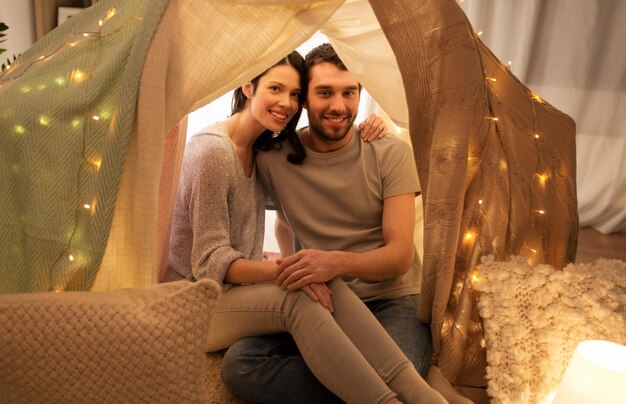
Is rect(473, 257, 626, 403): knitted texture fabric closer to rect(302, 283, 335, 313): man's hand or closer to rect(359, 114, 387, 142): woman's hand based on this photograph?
rect(302, 283, 335, 313): man's hand

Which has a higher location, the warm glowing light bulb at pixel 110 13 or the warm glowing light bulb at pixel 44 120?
the warm glowing light bulb at pixel 110 13

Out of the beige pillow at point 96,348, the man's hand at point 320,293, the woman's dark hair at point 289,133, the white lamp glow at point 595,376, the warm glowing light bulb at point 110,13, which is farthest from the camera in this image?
the woman's dark hair at point 289,133

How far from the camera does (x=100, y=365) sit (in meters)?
1.19

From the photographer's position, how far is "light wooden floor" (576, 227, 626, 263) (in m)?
3.09

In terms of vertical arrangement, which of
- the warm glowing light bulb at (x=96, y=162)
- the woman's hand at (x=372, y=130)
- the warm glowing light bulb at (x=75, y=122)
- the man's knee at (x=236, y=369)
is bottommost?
the man's knee at (x=236, y=369)

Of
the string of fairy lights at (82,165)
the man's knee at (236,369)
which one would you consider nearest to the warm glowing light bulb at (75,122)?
the string of fairy lights at (82,165)

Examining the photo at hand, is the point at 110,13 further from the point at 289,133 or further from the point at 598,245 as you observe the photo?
the point at 598,245

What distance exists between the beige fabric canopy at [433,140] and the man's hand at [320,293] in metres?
0.27

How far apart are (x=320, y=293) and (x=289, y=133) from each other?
535 millimetres

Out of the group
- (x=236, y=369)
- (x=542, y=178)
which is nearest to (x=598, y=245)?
(x=542, y=178)

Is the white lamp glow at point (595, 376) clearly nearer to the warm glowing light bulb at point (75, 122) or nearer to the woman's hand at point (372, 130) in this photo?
the woman's hand at point (372, 130)

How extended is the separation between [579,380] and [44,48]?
1.40 metres

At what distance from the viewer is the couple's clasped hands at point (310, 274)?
1.63m

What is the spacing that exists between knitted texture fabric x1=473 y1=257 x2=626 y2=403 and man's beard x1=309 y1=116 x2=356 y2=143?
563 millimetres
